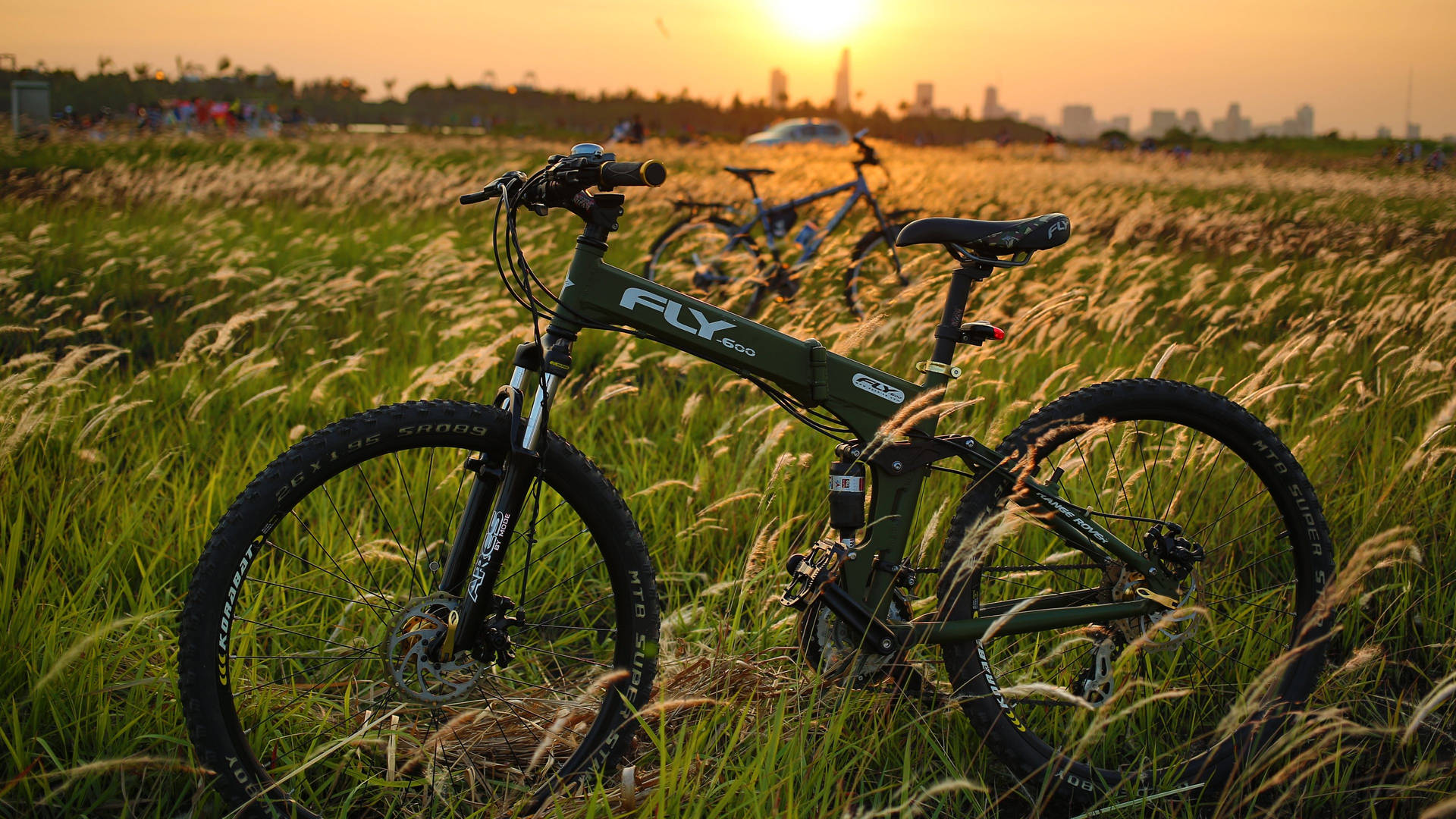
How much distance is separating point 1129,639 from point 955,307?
1.14 meters

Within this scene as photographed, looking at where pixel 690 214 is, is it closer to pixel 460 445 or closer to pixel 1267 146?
pixel 460 445

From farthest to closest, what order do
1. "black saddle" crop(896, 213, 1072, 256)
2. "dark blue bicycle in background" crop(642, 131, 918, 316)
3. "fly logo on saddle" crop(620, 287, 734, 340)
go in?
"dark blue bicycle in background" crop(642, 131, 918, 316), "black saddle" crop(896, 213, 1072, 256), "fly logo on saddle" crop(620, 287, 734, 340)

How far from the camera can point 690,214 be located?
8.20 m

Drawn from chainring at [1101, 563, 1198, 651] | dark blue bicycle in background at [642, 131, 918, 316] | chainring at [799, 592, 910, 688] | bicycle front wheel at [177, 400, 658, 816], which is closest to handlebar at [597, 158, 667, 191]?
bicycle front wheel at [177, 400, 658, 816]

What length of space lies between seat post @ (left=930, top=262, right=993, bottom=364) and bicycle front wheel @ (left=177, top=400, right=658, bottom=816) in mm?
989

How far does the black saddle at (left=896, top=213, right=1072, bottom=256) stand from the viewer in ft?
7.47

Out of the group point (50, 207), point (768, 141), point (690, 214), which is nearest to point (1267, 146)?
point (768, 141)

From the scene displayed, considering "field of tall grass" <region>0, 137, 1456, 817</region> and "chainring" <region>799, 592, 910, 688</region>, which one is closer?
"field of tall grass" <region>0, 137, 1456, 817</region>

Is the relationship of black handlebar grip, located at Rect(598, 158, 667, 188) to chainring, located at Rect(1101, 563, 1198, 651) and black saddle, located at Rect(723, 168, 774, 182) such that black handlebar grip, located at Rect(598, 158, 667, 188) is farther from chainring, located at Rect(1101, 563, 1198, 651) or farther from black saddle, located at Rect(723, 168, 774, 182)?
black saddle, located at Rect(723, 168, 774, 182)

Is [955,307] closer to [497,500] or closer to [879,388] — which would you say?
[879,388]

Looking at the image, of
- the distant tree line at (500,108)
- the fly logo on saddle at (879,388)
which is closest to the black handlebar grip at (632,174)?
the fly logo on saddle at (879,388)

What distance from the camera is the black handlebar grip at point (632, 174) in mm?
1881

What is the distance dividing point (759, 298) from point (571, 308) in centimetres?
534

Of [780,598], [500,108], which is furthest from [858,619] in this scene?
[500,108]
